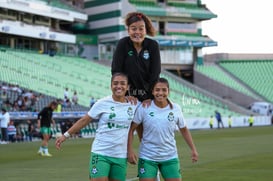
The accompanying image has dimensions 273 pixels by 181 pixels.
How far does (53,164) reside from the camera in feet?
60.0

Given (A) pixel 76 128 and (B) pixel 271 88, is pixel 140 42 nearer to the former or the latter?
(A) pixel 76 128

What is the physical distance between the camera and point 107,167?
7.72 metres

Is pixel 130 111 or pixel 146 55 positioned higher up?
pixel 146 55

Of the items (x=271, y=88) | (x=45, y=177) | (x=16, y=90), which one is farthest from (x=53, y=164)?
(x=271, y=88)

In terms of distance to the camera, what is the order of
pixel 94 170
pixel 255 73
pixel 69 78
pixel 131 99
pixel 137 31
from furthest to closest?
1. pixel 255 73
2. pixel 69 78
3. pixel 137 31
4. pixel 131 99
5. pixel 94 170

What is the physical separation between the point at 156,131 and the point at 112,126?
573mm

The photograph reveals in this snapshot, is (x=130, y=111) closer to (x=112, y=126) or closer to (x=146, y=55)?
(x=112, y=126)

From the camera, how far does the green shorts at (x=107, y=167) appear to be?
7.67 metres

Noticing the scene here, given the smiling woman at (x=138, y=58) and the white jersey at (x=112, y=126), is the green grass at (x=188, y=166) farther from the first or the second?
the white jersey at (x=112, y=126)

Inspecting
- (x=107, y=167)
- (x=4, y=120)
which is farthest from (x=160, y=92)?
(x=4, y=120)

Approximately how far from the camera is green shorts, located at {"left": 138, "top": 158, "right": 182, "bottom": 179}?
7945 millimetres

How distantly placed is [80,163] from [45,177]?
3.80 meters

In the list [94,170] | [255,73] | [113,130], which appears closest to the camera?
[94,170]

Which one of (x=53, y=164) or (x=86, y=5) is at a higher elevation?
(x=86, y=5)
